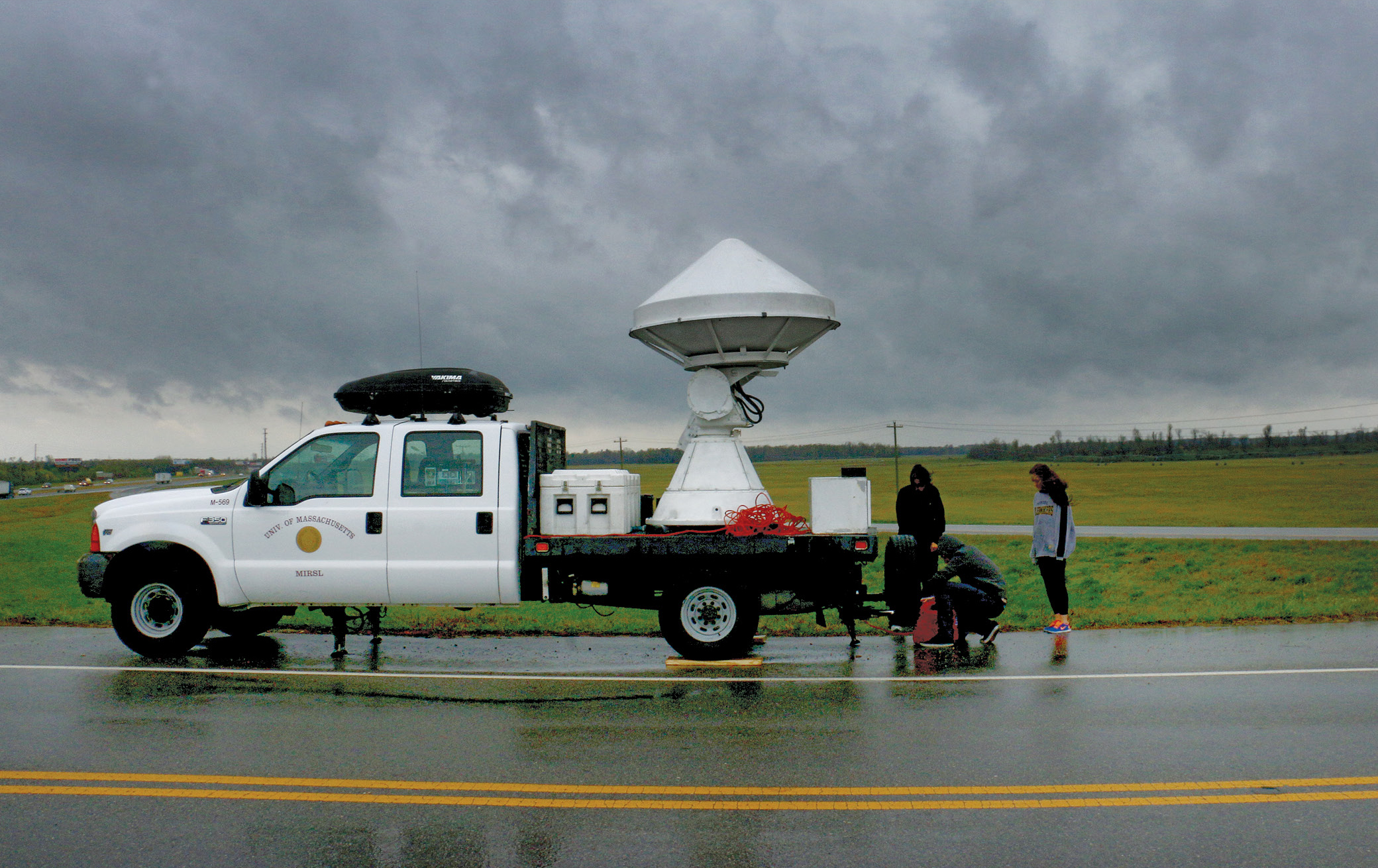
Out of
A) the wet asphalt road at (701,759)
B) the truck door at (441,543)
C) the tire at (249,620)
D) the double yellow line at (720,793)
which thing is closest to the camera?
the wet asphalt road at (701,759)

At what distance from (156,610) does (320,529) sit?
1.83 m

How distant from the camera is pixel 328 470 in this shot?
9211 millimetres

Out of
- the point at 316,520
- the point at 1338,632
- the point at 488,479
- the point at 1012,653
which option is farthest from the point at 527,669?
the point at 1338,632

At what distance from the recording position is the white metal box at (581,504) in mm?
9227

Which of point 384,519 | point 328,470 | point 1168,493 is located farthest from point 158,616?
point 1168,493

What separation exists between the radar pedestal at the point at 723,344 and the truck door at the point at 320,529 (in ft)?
9.04

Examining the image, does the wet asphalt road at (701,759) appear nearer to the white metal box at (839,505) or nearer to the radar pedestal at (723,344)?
the white metal box at (839,505)

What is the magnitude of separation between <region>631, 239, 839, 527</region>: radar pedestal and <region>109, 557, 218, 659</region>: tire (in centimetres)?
435

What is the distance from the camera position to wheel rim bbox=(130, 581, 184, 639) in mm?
9289

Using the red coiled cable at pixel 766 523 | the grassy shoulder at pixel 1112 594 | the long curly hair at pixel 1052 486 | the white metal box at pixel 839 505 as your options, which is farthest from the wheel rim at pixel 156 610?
the long curly hair at pixel 1052 486

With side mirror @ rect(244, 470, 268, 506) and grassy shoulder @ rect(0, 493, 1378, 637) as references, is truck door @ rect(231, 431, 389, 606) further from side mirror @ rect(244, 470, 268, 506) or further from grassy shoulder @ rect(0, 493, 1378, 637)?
grassy shoulder @ rect(0, 493, 1378, 637)

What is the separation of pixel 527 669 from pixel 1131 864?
5683mm

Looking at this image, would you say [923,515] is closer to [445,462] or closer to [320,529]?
[445,462]

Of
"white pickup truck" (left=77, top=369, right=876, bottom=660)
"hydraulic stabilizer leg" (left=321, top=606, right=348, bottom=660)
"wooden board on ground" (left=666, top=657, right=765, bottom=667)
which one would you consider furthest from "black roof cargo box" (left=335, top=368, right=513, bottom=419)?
"wooden board on ground" (left=666, top=657, right=765, bottom=667)
